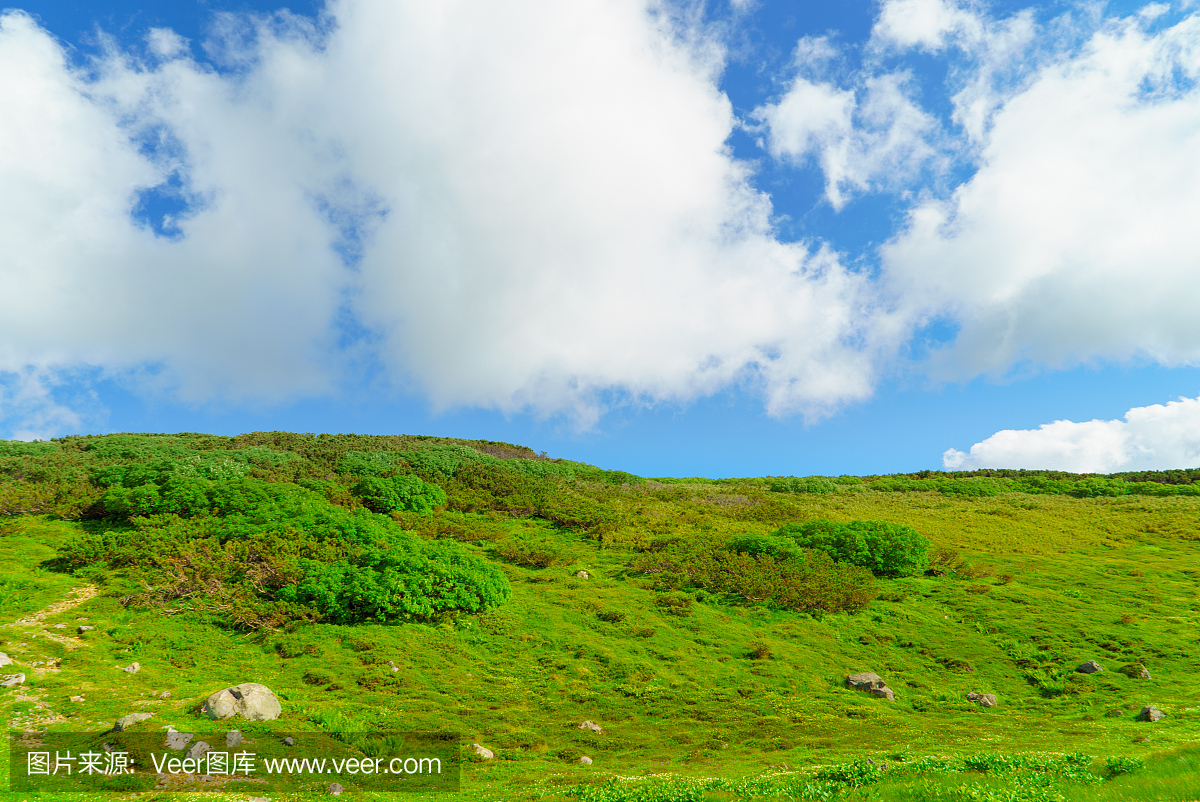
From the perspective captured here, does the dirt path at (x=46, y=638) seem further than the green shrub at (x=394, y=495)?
No

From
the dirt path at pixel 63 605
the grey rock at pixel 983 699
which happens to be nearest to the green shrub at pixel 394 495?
the dirt path at pixel 63 605

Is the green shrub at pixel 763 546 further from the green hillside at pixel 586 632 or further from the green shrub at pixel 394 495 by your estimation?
the green shrub at pixel 394 495

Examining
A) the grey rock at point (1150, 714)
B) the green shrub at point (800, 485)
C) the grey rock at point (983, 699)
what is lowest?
the grey rock at point (1150, 714)

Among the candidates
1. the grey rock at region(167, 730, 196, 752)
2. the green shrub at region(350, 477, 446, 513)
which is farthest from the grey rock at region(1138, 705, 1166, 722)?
the green shrub at region(350, 477, 446, 513)

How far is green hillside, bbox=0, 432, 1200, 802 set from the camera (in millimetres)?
11688

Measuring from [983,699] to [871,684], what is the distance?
3.11 m

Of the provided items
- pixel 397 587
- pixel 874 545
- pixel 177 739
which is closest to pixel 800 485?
pixel 874 545

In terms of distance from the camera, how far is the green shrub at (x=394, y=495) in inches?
1100

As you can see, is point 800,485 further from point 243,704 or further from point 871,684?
point 243,704

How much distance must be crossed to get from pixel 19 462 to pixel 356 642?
25.2 meters

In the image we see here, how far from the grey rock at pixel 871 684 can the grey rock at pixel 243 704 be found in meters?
15.4

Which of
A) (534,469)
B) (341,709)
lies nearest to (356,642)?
(341,709)

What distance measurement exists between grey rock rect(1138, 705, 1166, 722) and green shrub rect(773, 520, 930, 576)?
37.1 ft

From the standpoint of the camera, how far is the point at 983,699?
54.0 feet
